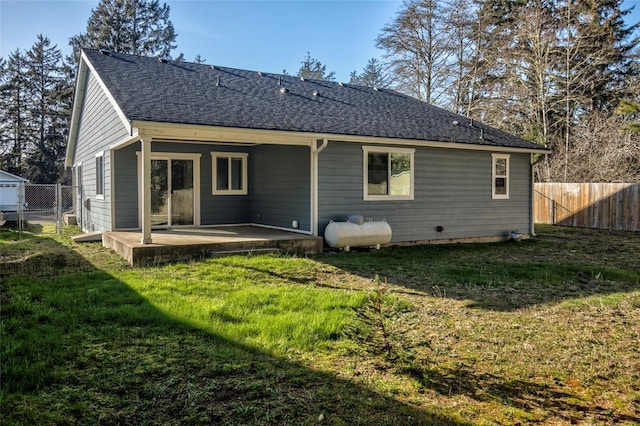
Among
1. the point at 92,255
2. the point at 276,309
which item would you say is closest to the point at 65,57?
the point at 92,255

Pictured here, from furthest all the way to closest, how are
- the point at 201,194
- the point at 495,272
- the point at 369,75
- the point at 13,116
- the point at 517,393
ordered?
the point at 369,75 → the point at 13,116 → the point at 201,194 → the point at 495,272 → the point at 517,393

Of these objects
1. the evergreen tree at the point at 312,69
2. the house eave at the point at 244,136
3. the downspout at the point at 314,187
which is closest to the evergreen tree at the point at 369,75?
the evergreen tree at the point at 312,69

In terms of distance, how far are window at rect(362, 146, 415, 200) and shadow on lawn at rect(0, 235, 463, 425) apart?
6537 millimetres

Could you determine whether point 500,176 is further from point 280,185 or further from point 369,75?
point 369,75

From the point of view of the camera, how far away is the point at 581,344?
4.18m

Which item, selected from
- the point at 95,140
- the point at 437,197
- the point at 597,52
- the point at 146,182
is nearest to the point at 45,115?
the point at 95,140

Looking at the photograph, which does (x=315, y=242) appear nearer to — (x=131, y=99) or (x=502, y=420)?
(x=131, y=99)

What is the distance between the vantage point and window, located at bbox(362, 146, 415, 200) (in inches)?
412

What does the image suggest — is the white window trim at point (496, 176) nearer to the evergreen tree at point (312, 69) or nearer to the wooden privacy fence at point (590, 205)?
the wooden privacy fence at point (590, 205)

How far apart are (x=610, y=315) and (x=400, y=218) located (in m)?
5.92

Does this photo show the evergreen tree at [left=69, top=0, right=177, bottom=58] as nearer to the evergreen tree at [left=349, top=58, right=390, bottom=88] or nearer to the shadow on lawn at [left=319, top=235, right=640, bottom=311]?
the evergreen tree at [left=349, top=58, right=390, bottom=88]

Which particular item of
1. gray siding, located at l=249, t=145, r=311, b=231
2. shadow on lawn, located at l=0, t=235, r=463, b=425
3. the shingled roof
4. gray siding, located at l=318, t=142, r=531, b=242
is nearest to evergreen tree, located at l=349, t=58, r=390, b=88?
the shingled roof

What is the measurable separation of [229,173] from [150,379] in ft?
31.5

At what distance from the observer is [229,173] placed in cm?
1246
